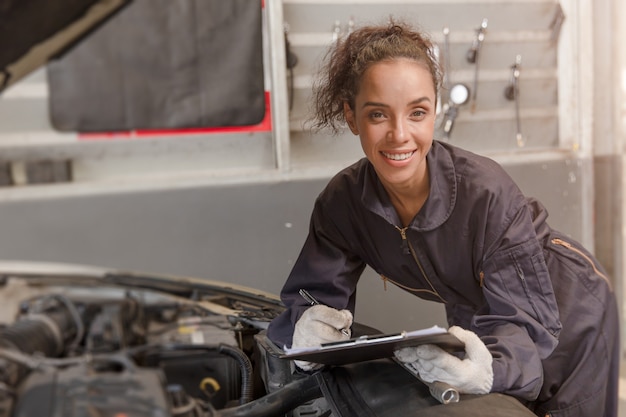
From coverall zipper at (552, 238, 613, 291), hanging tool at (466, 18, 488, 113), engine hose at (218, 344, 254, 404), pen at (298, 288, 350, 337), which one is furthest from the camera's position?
hanging tool at (466, 18, 488, 113)

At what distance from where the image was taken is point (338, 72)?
1023 millimetres

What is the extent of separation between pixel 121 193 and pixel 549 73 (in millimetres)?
951

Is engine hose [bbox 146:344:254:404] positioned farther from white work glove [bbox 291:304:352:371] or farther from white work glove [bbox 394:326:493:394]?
white work glove [bbox 394:326:493:394]

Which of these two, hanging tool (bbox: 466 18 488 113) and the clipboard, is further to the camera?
hanging tool (bbox: 466 18 488 113)

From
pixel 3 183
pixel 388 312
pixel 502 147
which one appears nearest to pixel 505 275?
pixel 388 312

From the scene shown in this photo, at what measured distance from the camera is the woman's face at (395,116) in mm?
939

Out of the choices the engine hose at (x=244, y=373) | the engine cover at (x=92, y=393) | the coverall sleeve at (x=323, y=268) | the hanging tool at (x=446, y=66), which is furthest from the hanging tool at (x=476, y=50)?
the engine cover at (x=92, y=393)

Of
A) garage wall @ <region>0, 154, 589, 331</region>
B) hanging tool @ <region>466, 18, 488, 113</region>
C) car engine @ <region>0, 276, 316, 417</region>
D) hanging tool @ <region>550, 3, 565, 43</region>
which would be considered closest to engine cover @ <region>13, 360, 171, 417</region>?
car engine @ <region>0, 276, 316, 417</region>

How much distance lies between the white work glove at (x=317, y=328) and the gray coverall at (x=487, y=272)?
0.09ft

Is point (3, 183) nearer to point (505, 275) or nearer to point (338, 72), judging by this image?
point (338, 72)

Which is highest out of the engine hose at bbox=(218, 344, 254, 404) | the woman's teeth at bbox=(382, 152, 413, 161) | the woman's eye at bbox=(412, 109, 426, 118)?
the woman's eye at bbox=(412, 109, 426, 118)

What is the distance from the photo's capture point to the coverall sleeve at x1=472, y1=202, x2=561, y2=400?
0.95m

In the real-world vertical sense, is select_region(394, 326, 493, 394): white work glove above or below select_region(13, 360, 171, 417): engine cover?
below

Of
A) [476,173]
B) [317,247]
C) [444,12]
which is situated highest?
[444,12]
